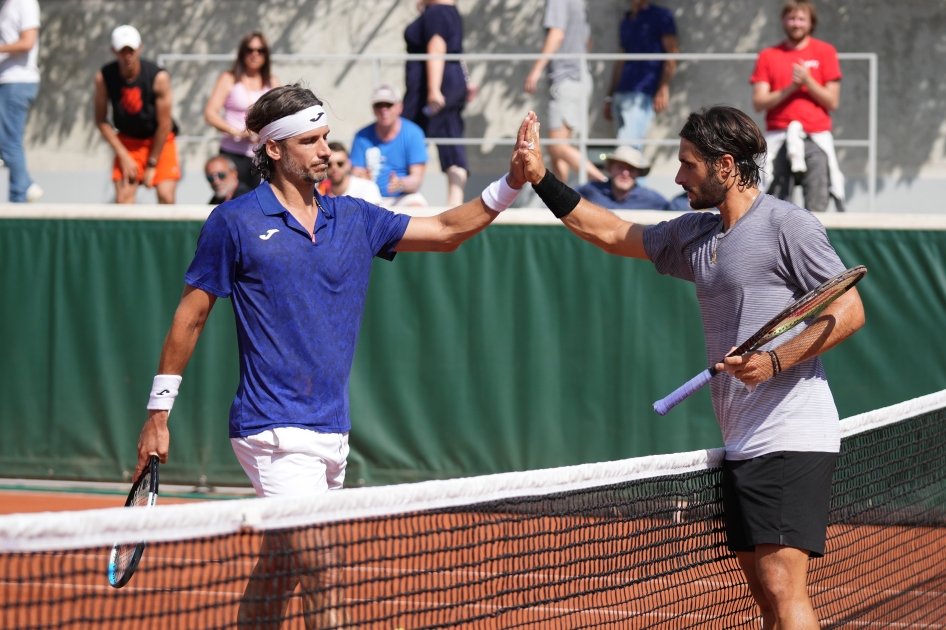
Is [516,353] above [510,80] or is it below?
A: below

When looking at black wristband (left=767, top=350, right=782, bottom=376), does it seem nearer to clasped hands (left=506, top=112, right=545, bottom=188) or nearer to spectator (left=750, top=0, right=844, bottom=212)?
clasped hands (left=506, top=112, right=545, bottom=188)

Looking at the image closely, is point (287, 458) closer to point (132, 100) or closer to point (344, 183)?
point (344, 183)

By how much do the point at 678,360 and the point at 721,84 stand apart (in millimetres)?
4547

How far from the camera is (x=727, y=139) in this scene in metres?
3.69

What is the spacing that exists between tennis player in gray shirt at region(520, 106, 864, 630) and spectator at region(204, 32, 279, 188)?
19.5 feet

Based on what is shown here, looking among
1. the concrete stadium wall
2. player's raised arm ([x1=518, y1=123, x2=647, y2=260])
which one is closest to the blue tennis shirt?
player's raised arm ([x1=518, y1=123, x2=647, y2=260])

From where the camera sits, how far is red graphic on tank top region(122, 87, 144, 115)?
9.24 metres

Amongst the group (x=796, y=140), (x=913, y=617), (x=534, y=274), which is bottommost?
(x=913, y=617)

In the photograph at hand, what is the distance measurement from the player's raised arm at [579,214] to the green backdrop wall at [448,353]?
3.62 metres

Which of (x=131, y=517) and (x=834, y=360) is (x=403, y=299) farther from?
(x=131, y=517)

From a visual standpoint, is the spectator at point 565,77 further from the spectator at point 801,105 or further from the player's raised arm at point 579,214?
the player's raised arm at point 579,214

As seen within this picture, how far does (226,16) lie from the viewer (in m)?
12.7

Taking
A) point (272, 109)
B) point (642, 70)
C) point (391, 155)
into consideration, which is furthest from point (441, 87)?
point (272, 109)

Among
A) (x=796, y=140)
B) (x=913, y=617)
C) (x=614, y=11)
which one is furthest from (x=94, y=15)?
(x=913, y=617)
